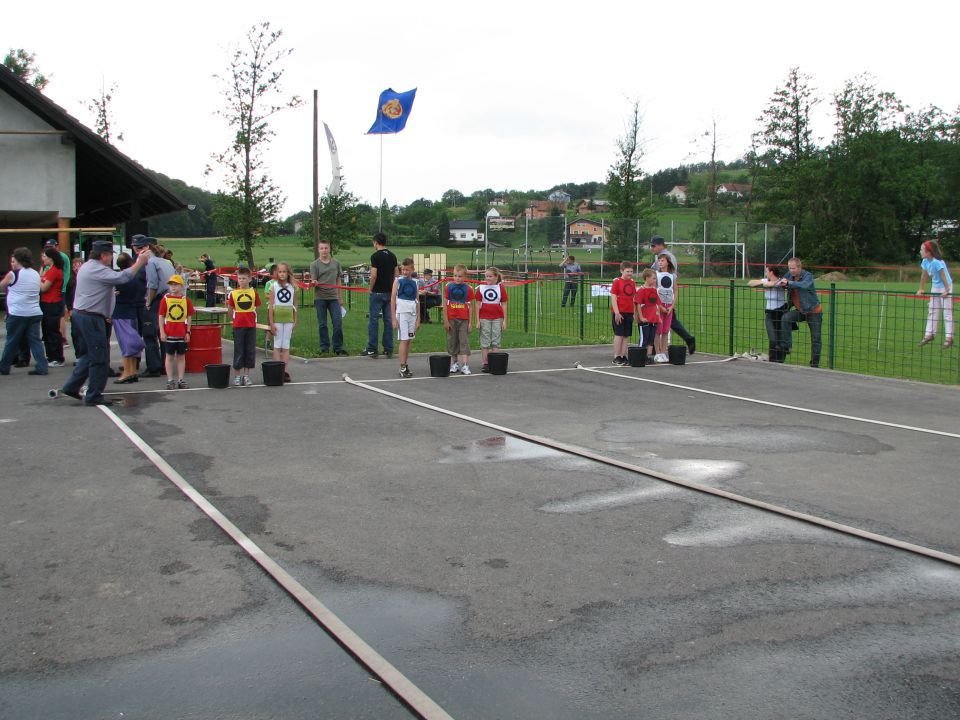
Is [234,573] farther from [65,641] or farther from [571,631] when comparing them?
[571,631]

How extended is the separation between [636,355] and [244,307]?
6141mm

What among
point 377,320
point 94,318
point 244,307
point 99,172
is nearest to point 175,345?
point 244,307

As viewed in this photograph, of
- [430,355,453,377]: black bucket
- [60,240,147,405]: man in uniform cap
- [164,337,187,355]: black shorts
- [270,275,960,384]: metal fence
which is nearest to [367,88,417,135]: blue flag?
[270,275,960,384]: metal fence

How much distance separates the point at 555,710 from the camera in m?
3.63

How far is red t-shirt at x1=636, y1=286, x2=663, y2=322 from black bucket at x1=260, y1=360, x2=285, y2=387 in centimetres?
587

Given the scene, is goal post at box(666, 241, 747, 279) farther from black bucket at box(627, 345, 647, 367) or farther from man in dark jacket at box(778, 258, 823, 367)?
black bucket at box(627, 345, 647, 367)

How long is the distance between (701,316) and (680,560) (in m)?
19.3

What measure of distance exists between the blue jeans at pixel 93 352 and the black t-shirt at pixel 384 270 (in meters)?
5.61

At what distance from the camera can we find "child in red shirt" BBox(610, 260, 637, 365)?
14.6 metres

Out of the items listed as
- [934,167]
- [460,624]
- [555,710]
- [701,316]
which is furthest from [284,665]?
[934,167]

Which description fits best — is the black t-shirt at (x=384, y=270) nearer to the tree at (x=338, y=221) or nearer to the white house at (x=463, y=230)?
the tree at (x=338, y=221)

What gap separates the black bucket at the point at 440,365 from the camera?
13159 millimetres

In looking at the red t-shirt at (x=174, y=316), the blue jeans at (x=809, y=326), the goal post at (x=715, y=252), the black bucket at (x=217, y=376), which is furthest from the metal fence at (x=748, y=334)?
the goal post at (x=715, y=252)

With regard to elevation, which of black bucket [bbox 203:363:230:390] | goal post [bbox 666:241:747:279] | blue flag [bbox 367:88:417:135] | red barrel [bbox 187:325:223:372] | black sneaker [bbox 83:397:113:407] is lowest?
black sneaker [bbox 83:397:113:407]
